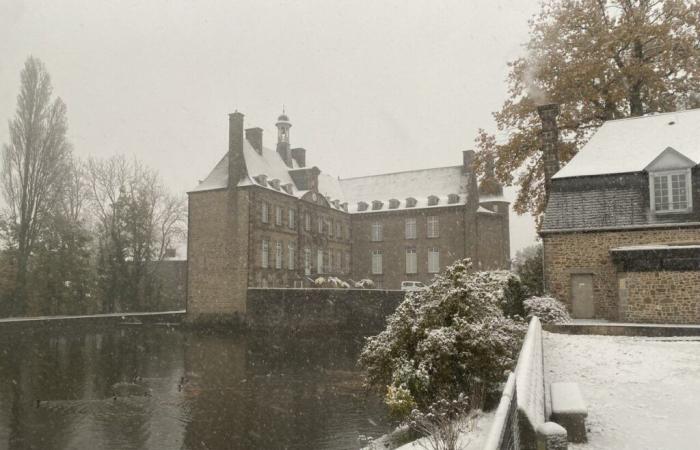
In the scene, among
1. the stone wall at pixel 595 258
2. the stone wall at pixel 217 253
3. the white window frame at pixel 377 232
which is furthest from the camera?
the white window frame at pixel 377 232

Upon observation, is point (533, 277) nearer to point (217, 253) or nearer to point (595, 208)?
point (595, 208)

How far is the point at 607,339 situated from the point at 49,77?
3200 centimetres

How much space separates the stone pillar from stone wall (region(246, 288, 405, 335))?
22717mm

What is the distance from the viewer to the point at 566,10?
2252 centimetres

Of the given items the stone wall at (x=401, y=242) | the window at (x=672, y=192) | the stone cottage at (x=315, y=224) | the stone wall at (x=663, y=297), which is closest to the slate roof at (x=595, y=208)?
the window at (x=672, y=192)

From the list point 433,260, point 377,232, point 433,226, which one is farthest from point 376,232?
point 433,260

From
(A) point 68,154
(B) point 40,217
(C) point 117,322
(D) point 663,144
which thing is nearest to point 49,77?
(A) point 68,154

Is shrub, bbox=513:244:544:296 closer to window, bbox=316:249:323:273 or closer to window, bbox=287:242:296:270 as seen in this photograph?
window, bbox=287:242:296:270

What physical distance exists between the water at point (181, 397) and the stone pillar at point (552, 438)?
5817mm

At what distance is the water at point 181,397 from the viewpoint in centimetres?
1084

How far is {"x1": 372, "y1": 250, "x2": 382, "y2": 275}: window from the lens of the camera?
1742 inches

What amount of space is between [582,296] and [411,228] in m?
25.7

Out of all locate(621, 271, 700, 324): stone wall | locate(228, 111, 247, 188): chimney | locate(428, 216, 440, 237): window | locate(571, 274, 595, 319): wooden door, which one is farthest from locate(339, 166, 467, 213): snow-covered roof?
locate(621, 271, 700, 324): stone wall

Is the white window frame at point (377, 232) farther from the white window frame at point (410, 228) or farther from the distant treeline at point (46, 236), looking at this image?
the distant treeline at point (46, 236)
